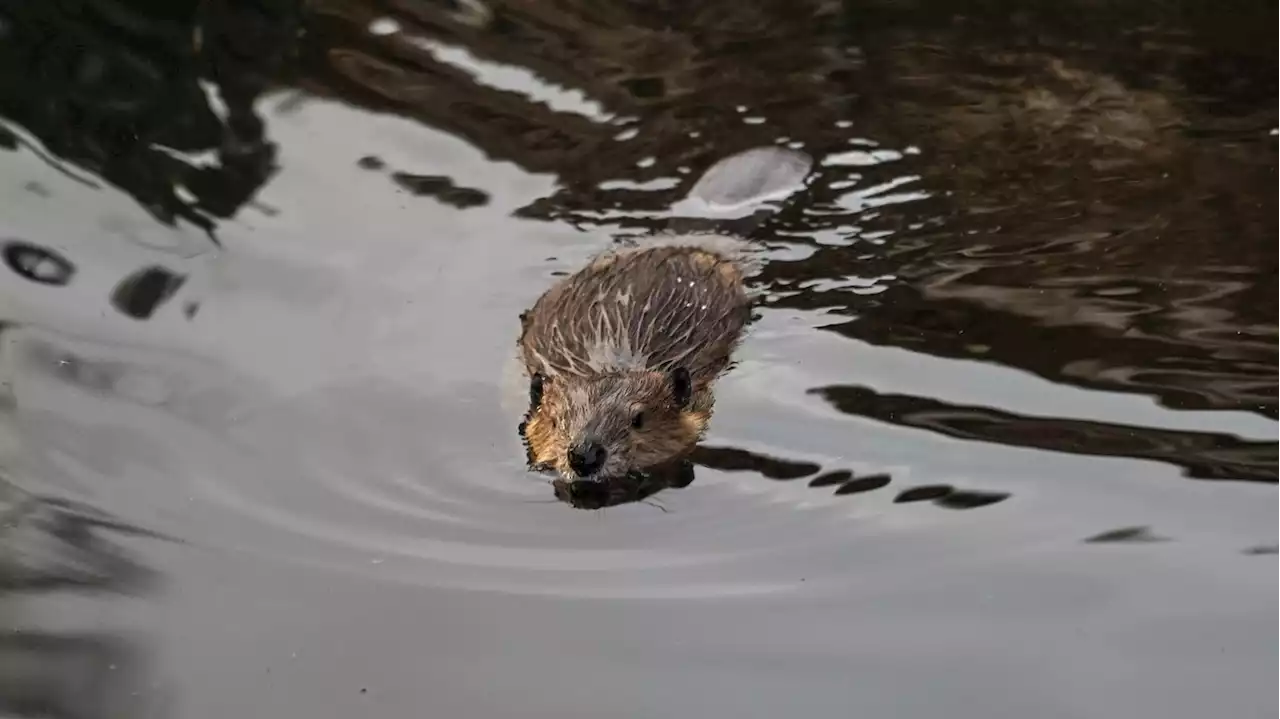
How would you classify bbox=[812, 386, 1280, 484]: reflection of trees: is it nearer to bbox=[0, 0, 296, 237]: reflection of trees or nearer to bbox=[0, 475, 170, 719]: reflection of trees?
bbox=[0, 475, 170, 719]: reflection of trees

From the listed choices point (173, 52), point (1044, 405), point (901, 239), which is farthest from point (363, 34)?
point (1044, 405)

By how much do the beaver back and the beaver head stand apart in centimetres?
12

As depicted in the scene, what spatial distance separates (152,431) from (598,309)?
141cm

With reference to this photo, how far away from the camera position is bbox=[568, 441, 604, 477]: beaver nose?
11.7 ft

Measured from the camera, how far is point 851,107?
5.47 metres

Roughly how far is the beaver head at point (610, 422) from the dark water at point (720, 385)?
0.31 ft

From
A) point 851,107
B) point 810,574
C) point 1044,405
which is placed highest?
point 851,107

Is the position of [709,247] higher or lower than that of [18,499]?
higher

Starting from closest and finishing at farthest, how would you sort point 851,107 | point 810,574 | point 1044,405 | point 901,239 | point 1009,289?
1. point 810,574
2. point 1044,405
3. point 1009,289
4. point 901,239
5. point 851,107

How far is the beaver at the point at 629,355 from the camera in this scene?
3.72 metres

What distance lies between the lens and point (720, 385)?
4168 millimetres

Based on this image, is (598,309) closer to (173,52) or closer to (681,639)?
(681,639)

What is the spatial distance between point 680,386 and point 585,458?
0.52 metres

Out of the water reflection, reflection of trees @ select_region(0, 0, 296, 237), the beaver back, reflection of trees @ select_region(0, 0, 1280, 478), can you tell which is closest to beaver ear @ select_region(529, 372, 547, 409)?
the beaver back
